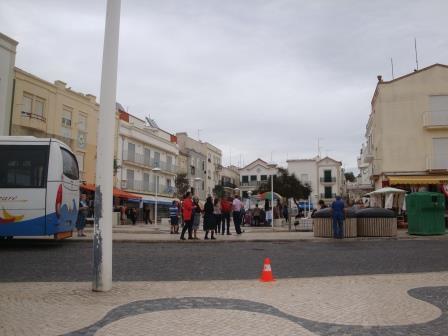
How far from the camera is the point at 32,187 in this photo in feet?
42.5

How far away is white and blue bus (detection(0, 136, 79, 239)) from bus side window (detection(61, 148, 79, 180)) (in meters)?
0.09

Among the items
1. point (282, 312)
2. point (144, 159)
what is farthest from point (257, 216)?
point (144, 159)

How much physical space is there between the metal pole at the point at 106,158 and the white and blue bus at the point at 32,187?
6.81 metres

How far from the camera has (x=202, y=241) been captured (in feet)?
53.9

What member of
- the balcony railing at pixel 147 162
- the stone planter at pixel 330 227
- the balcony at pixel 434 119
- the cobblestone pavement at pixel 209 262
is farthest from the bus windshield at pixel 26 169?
the balcony railing at pixel 147 162

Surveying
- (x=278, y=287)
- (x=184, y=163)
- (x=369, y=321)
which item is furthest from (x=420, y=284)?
(x=184, y=163)

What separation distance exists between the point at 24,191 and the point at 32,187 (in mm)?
232

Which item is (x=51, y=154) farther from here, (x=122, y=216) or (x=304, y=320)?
(x=122, y=216)

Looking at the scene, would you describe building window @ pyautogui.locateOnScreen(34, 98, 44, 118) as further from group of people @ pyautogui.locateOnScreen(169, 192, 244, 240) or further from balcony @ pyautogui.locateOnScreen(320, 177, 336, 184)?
Result: balcony @ pyautogui.locateOnScreen(320, 177, 336, 184)

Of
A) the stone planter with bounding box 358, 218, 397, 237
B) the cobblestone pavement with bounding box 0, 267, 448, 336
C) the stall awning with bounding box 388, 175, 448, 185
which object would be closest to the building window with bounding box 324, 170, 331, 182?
the stall awning with bounding box 388, 175, 448, 185

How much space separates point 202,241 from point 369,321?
37.9 feet

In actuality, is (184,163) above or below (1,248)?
above

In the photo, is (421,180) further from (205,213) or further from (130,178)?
(130,178)

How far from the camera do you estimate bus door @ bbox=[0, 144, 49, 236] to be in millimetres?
12797
